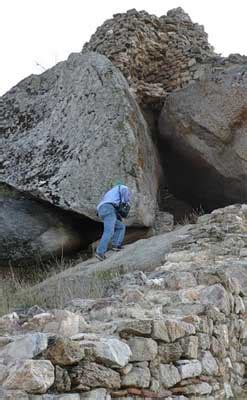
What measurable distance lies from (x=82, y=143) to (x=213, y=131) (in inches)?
109

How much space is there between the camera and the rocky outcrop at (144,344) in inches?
128

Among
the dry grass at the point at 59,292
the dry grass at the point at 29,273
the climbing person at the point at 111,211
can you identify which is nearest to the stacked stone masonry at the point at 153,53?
the climbing person at the point at 111,211

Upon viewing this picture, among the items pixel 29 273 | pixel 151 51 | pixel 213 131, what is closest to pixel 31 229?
pixel 29 273

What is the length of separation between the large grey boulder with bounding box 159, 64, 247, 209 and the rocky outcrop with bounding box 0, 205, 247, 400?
6.20 m

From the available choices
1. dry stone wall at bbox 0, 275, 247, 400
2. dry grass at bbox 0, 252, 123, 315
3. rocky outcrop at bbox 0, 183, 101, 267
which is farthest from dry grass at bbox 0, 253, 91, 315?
dry stone wall at bbox 0, 275, 247, 400

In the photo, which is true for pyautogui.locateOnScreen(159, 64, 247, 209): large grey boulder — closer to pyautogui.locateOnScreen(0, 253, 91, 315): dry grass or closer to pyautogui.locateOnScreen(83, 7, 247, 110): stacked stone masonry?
pyautogui.locateOnScreen(83, 7, 247, 110): stacked stone masonry

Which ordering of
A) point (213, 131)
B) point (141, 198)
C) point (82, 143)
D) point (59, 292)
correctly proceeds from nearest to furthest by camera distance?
point (59, 292), point (141, 198), point (82, 143), point (213, 131)

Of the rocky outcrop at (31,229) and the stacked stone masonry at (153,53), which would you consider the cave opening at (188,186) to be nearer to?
the stacked stone masonry at (153,53)

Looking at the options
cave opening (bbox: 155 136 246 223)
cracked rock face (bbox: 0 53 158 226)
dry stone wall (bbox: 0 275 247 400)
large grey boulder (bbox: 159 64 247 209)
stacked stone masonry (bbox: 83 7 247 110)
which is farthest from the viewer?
stacked stone masonry (bbox: 83 7 247 110)

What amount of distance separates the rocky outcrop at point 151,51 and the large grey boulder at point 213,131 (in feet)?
1.70

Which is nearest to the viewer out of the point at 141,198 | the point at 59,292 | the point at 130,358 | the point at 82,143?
the point at 130,358

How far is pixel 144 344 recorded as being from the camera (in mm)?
3816

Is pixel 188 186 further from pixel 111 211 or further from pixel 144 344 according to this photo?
pixel 144 344

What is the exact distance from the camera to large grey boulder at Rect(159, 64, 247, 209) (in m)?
12.1
